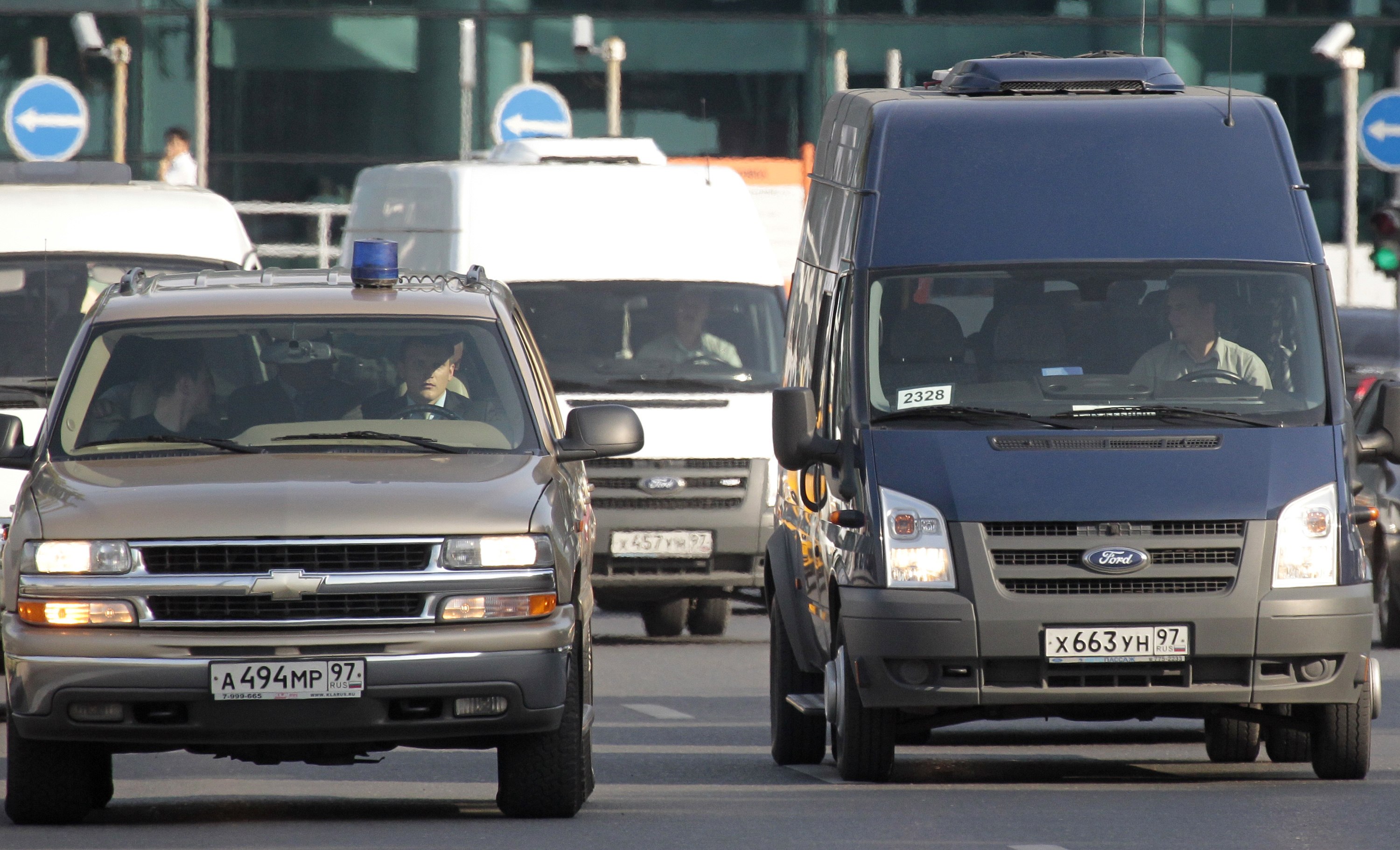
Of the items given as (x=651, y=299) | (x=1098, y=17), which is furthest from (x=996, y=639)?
(x=1098, y=17)

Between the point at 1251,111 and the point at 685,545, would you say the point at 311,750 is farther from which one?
the point at 685,545

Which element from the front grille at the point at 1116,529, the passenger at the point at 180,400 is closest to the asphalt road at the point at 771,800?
the front grille at the point at 1116,529

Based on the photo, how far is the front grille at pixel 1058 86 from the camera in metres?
12.6

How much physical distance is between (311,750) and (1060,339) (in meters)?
3.33

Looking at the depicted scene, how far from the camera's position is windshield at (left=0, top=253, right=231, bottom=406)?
52.3 feet

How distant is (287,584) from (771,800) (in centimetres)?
222

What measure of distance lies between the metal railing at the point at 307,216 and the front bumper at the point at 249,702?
20.8 metres

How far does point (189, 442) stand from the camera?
1052 cm

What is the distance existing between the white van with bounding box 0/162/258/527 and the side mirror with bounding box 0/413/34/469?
5.31 metres

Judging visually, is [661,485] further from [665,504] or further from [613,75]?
[613,75]

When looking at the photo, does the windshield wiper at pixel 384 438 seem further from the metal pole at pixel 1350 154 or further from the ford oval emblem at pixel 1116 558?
the metal pole at pixel 1350 154

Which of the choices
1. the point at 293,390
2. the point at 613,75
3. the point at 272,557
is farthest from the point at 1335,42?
the point at 272,557

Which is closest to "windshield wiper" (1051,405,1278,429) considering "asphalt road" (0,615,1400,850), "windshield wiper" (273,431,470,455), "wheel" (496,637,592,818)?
"asphalt road" (0,615,1400,850)

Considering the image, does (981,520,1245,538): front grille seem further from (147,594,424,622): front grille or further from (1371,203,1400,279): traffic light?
(1371,203,1400,279): traffic light
